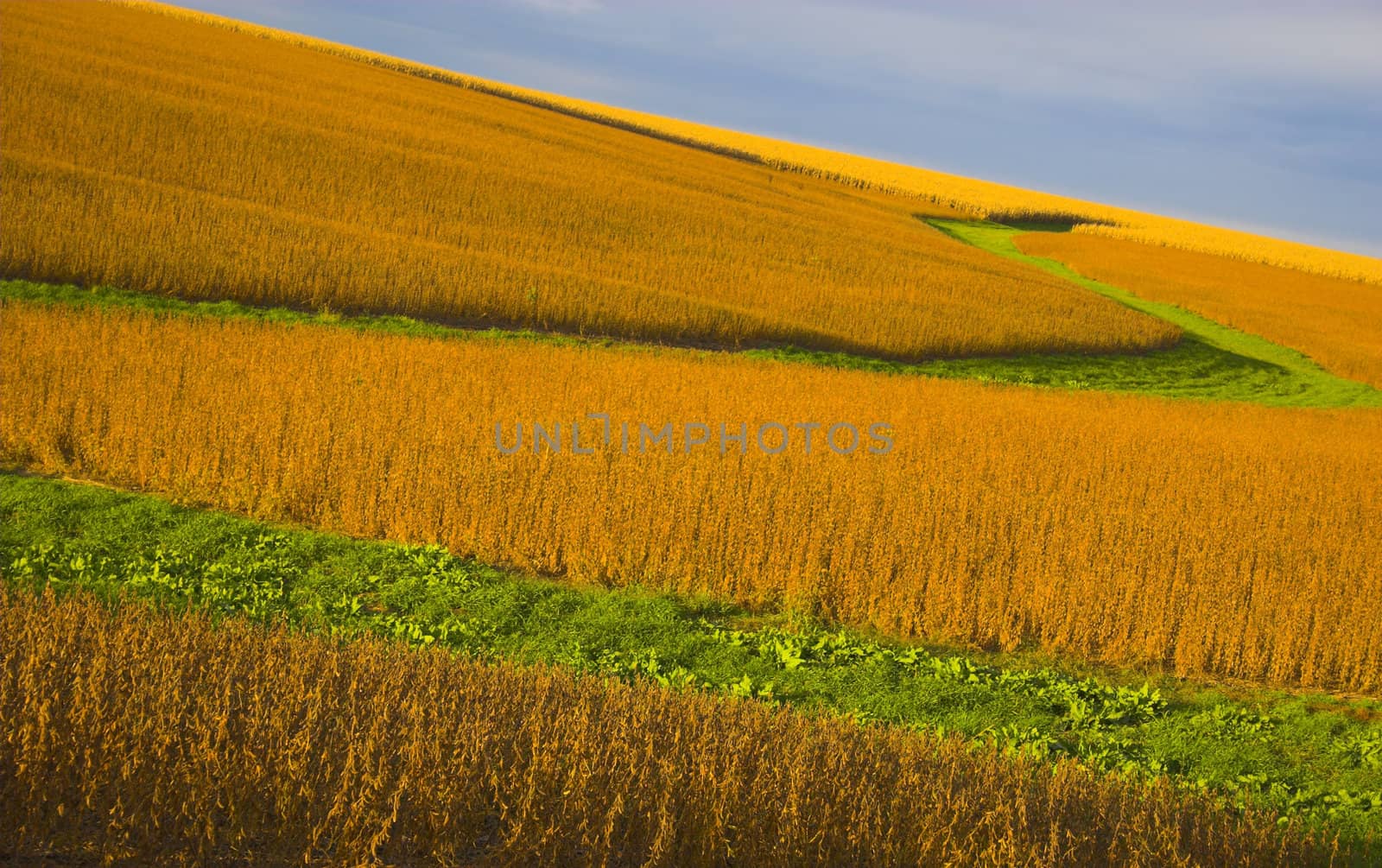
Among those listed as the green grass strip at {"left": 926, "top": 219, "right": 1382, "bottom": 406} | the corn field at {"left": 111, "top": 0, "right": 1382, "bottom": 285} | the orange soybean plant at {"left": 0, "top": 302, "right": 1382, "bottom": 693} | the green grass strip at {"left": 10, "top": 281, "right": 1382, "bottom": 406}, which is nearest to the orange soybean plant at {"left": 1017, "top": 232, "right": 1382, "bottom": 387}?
the green grass strip at {"left": 926, "top": 219, "right": 1382, "bottom": 406}

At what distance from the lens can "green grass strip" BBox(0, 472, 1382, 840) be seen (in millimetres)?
7398

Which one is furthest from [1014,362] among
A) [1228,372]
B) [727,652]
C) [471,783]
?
[471,783]

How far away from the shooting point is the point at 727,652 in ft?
27.4

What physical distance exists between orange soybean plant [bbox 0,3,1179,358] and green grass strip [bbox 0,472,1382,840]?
11776 millimetres

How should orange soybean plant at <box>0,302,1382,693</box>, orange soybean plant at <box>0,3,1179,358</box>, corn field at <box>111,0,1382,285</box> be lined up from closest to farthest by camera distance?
orange soybean plant at <box>0,302,1382,693</box>, orange soybean plant at <box>0,3,1179,358</box>, corn field at <box>111,0,1382,285</box>

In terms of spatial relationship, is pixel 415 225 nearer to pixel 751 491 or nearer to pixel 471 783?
pixel 751 491

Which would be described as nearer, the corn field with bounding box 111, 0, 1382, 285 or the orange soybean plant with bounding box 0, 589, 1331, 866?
the orange soybean plant with bounding box 0, 589, 1331, 866

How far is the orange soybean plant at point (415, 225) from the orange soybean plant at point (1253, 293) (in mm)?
4506

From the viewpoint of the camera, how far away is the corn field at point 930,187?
64562 mm

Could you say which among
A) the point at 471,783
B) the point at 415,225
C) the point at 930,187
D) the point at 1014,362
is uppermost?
the point at 930,187

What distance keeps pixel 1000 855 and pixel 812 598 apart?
187 inches

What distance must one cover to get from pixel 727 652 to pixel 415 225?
20.9 meters

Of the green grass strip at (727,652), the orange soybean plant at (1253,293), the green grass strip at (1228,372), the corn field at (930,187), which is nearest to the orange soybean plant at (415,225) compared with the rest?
the green grass strip at (1228,372)

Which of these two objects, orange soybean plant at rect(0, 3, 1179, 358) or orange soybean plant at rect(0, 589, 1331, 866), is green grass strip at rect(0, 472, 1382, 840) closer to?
orange soybean plant at rect(0, 589, 1331, 866)
